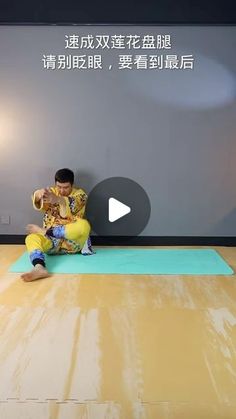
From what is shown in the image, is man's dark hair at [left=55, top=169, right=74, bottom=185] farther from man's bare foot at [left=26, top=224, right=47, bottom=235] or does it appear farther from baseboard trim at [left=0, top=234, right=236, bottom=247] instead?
baseboard trim at [left=0, top=234, right=236, bottom=247]

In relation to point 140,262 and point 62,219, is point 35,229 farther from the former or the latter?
point 140,262

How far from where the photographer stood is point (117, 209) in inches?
148

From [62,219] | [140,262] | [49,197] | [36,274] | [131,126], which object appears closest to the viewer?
[36,274]

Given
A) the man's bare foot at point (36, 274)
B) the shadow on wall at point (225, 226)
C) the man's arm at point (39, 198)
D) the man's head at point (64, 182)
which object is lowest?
the man's bare foot at point (36, 274)

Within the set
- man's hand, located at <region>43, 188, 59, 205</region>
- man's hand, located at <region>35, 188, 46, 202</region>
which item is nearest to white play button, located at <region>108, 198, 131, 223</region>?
man's hand, located at <region>43, 188, 59, 205</region>

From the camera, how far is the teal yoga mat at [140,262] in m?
2.88

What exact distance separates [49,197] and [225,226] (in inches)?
71.0

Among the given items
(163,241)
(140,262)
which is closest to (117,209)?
(163,241)

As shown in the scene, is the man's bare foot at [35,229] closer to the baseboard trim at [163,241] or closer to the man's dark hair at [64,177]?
the man's dark hair at [64,177]

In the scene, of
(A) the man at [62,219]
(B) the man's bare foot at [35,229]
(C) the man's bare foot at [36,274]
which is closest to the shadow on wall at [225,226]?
(A) the man at [62,219]

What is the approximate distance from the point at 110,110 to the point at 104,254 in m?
1.43

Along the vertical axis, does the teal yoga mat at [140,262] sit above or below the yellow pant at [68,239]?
below

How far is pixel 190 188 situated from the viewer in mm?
3746

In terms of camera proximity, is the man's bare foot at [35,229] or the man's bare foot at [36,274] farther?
the man's bare foot at [35,229]
